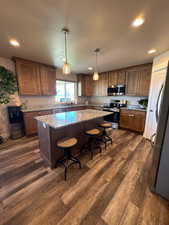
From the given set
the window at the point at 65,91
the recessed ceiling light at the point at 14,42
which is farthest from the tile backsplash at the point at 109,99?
the recessed ceiling light at the point at 14,42

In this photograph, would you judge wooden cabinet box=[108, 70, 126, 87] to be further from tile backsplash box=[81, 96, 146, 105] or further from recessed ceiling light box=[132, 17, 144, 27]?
recessed ceiling light box=[132, 17, 144, 27]

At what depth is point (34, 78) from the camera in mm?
3500

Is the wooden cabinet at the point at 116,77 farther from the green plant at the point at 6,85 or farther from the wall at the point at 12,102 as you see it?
the green plant at the point at 6,85

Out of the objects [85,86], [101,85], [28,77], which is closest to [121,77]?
[101,85]

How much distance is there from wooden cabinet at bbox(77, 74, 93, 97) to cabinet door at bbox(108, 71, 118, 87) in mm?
1189

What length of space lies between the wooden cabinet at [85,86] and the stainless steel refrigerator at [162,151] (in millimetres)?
4308

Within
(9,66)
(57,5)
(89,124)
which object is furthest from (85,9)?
(9,66)

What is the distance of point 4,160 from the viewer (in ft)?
7.11

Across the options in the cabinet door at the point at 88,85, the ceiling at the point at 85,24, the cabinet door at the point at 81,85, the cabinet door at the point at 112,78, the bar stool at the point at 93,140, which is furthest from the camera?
the cabinet door at the point at 88,85

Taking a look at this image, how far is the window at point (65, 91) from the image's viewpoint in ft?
15.6

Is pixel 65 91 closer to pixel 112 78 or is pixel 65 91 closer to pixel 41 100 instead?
pixel 41 100

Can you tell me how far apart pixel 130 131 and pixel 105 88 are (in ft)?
7.78

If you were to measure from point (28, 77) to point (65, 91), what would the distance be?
1953 mm

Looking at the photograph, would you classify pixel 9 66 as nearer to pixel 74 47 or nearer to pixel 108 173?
pixel 74 47
